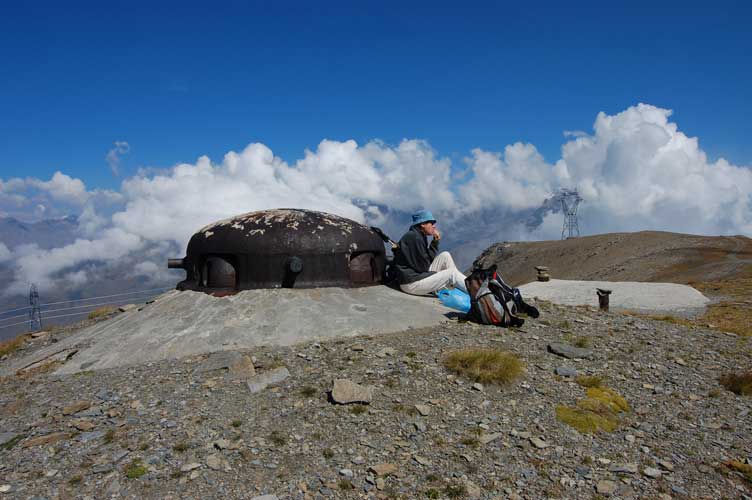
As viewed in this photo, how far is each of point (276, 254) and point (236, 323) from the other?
5.91 ft

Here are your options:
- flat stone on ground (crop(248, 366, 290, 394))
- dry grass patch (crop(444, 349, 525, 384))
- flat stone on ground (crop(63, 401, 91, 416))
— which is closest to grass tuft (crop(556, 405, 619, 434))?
dry grass patch (crop(444, 349, 525, 384))

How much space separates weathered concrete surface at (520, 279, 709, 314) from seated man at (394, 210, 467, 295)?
441 inches

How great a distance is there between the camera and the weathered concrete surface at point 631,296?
765 inches

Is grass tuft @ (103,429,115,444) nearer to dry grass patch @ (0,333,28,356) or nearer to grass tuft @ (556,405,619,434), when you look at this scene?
grass tuft @ (556,405,619,434)

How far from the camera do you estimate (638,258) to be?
49.4 m

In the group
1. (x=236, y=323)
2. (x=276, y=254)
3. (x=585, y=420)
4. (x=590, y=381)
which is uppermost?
(x=276, y=254)

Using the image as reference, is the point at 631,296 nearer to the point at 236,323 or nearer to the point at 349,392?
the point at 236,323

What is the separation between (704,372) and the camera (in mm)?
7582

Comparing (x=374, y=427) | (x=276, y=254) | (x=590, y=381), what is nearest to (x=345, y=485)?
(x=374, y=427)

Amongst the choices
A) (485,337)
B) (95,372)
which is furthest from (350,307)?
(95,372)

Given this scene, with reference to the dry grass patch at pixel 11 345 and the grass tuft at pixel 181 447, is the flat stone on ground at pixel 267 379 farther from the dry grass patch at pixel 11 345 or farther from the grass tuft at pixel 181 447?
the dry grass patch at pixel 11 345

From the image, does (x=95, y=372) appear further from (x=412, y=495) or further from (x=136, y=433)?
(x=412, y=495)

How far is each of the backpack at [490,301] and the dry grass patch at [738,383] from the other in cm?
329

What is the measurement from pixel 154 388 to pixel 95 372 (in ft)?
6.08
